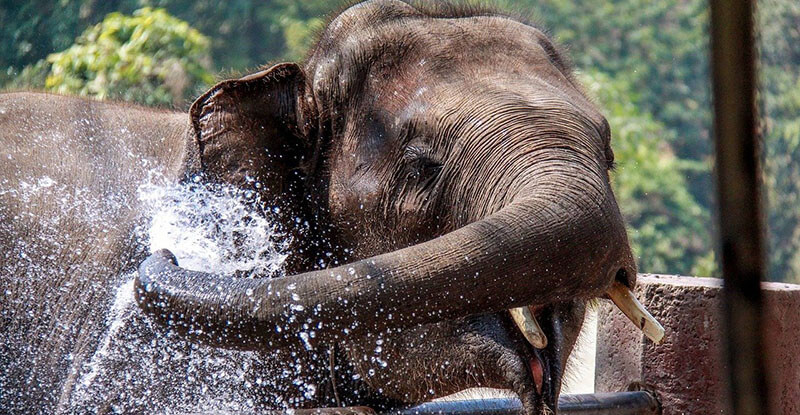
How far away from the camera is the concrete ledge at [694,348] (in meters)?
2.85

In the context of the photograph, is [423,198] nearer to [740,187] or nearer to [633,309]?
[633,309]

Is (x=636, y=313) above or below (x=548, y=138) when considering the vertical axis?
below

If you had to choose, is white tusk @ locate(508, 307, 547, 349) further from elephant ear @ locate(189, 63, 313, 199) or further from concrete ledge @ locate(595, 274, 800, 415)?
concrete ledge @ locate(595, 274, 800, 415)

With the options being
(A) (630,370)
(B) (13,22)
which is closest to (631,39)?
(B) (13,22)

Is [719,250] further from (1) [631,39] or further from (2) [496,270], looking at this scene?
(1) [631,39]

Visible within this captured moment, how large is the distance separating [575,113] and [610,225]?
1.27 feet

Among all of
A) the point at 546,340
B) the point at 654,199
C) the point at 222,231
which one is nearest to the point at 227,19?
the point at 654,199

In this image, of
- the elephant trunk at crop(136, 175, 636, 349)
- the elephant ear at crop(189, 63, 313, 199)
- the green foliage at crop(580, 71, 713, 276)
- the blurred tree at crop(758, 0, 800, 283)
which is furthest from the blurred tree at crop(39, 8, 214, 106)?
the green foliage at crop(580, 71, 713, 276)

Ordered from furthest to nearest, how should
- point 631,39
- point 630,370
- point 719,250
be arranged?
point 631,39
point 630,370
point 719,250

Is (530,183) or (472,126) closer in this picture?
(530,183)

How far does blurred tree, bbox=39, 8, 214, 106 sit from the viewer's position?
7.46 m

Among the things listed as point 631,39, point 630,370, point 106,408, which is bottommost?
point 631,39

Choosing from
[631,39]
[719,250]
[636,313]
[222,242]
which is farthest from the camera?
[631,39]

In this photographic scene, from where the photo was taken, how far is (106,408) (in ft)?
8.29
